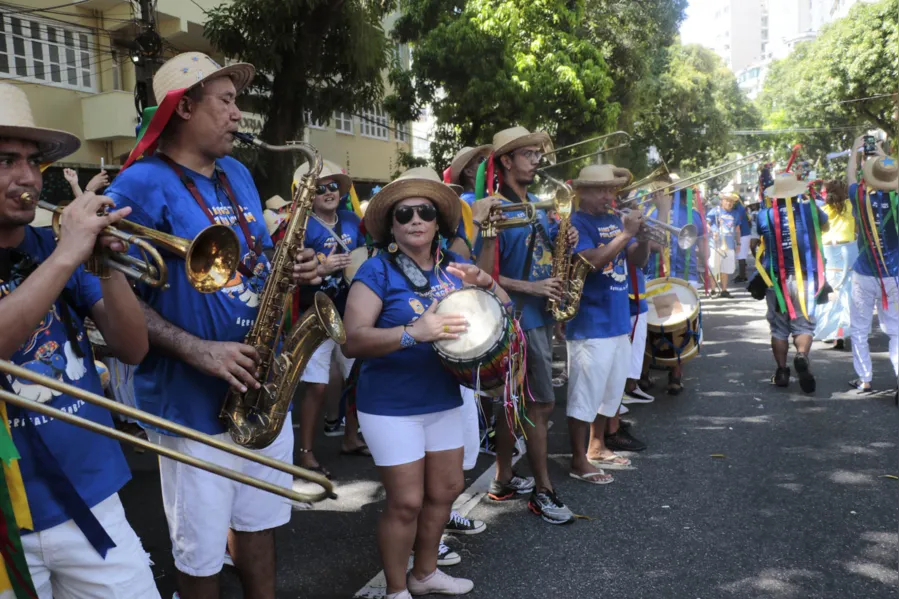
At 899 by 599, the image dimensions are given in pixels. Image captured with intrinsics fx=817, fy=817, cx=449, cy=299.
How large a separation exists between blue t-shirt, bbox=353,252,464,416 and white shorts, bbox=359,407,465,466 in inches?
1.4

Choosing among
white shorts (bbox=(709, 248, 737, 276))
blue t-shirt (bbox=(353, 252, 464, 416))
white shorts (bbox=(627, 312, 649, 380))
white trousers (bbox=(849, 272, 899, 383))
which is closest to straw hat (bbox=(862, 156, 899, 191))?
white trousers (bbox=(849, 272, 899, 383))

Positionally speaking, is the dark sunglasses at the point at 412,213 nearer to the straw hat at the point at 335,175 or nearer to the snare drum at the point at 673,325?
the straw hat at the point at 335,175

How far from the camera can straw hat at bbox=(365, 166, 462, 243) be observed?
3.72 meters

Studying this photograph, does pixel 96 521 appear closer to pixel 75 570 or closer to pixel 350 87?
pixel 75 570

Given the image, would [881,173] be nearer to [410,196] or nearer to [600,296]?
[600,296]

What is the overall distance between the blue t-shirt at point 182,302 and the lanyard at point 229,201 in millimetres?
16

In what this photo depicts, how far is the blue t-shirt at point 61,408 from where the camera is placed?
2.16 m

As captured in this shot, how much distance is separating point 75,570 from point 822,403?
6730 mm

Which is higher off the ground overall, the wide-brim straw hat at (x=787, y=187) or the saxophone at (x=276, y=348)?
the wide-brim straw hat at (x=787, y=187)

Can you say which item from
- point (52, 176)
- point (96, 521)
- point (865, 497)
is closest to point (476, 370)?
point (96, 521)

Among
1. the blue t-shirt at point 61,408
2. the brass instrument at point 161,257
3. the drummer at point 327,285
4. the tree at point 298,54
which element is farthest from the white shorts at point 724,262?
the blue t-shirt at point 61,408

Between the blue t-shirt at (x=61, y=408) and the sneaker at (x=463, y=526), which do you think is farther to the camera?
the sneaker at (x=463, y=526)

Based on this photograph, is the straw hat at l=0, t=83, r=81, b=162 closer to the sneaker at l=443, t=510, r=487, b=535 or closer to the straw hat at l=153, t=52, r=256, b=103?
the straw hat at l=153, t=52, r=256, b=103

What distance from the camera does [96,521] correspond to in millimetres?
2205
